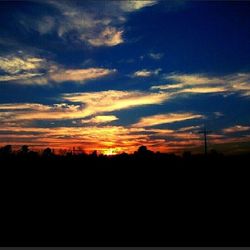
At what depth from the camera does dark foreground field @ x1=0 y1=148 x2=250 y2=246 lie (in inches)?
447

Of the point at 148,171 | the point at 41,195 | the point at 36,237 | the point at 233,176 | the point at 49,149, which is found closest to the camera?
the point at 36,237

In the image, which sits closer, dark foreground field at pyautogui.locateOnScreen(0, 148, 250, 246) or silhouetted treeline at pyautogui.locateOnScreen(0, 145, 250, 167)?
dark foreground field at pyautogui.locateOnScreen(0, 148, 250, 246)

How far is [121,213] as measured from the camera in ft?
46.1

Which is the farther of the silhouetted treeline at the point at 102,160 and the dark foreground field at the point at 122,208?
the silhouetted treeline at the point at 102,160

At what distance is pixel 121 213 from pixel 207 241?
15.2 feet

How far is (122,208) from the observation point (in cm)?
1473

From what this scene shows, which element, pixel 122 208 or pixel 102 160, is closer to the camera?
pixel 122 208

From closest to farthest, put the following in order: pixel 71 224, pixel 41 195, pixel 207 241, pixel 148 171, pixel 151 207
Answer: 1. pixel 207 241
2. pixel 71 224
3. pixel 151 207
4. pixel 41 195
5. pixel 148 171

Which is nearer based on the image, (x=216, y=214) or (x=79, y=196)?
(x=216, y=214)

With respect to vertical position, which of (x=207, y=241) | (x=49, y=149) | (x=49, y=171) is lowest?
(x=207, y=241)

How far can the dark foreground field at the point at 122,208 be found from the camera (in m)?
11.4

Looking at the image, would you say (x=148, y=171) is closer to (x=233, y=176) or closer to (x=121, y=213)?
(x=233, y=176)

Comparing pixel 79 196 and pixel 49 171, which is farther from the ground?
pixel 49 171

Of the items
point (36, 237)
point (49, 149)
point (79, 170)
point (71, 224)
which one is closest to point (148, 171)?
point (79, 170)
